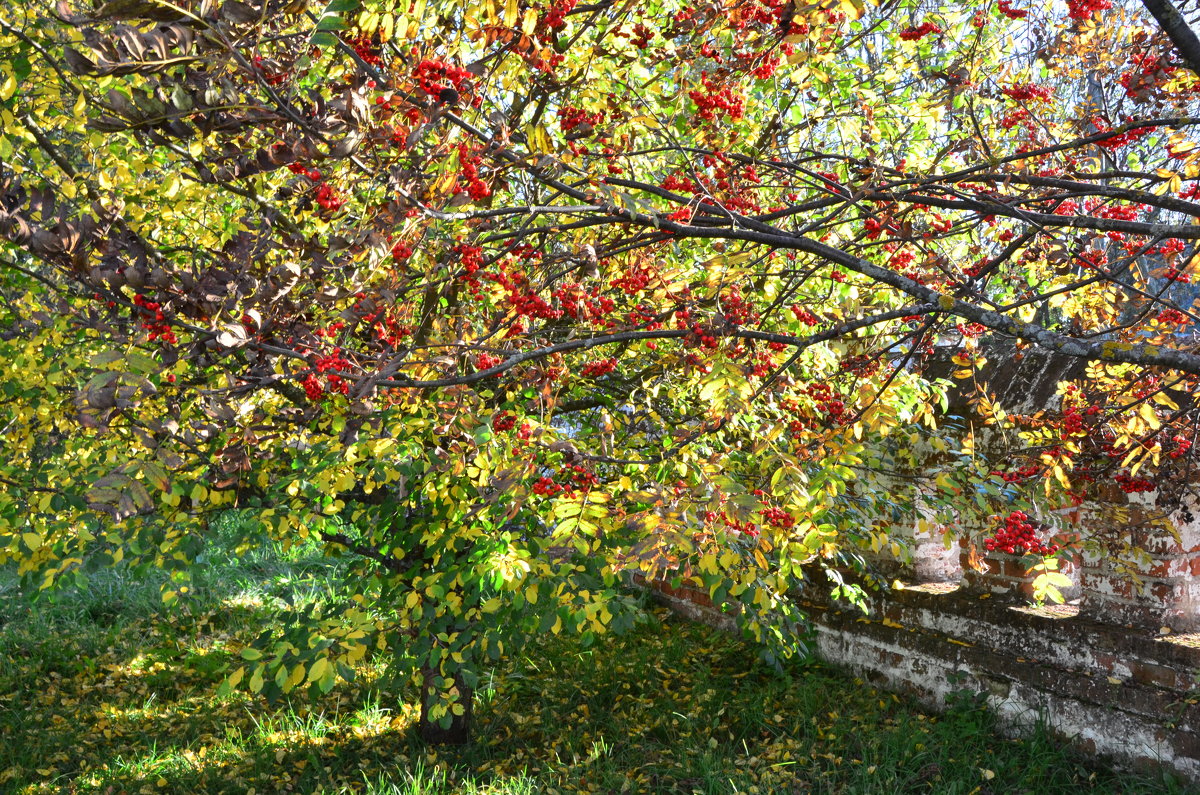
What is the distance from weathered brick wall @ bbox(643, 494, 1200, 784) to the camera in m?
3.38

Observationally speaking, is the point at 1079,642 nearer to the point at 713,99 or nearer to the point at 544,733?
the point at 544,733

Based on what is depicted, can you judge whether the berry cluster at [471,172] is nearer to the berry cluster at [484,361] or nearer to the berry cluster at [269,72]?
the berry cluster at [269,72]

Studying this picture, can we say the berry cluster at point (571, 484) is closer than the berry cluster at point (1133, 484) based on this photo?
Yes

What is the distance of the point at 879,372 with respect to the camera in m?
2.89

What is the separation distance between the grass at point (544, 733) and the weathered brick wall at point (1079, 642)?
0.13 meters

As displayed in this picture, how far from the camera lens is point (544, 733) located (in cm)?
446

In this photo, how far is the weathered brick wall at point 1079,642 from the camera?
338 centimetres

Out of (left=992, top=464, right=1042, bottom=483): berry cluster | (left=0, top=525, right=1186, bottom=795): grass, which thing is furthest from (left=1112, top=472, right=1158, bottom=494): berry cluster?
(left=0, top=525, right=1186, bottom=795): grass

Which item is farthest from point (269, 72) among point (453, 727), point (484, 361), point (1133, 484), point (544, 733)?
point (544, 733)

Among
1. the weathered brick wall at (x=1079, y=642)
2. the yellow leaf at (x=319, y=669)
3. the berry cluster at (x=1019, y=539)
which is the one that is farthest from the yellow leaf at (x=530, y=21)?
the weathered brick wall at (x=1079, y=642)

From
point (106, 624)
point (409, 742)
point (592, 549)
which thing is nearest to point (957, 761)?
point (592, 549)

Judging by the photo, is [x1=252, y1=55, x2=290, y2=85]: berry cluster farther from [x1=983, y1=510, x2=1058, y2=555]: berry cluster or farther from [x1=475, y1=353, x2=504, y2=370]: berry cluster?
[x1=983, y1=510, x2=1058, y2=555]: berry cluster

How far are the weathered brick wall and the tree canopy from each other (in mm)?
382

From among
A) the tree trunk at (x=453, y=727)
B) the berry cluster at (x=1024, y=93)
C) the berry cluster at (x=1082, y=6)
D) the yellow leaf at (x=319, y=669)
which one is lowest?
the tree trunk at (x=453, y=727)
